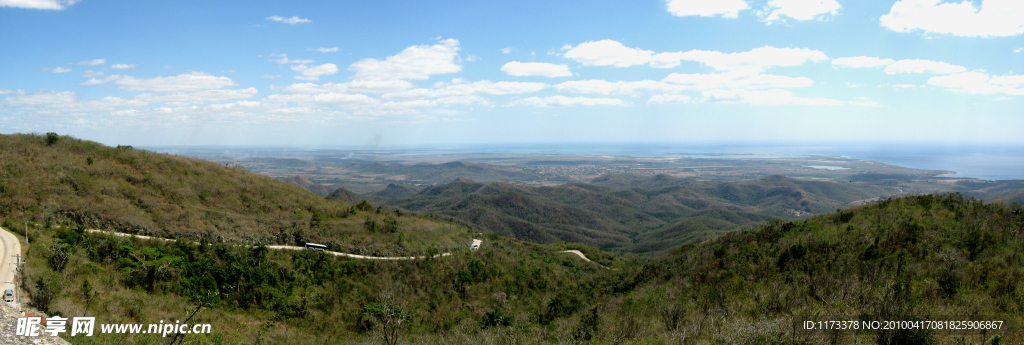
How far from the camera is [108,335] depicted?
12492 millimetres

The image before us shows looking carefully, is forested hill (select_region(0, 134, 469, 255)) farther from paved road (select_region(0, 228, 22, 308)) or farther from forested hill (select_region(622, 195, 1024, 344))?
forested hill (select_region(622, 195, 1024, 344))

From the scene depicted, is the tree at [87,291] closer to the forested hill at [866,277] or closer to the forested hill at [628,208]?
the forested hill at [866,277]

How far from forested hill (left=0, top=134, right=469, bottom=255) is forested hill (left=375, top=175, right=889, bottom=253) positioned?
204ft

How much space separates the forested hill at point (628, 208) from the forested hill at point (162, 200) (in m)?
62.1

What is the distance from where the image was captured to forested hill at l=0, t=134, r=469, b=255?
2414 cm

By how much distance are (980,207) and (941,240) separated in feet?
33.4

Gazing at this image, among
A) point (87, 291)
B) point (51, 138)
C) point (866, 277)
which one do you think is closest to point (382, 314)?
point (87, 291)

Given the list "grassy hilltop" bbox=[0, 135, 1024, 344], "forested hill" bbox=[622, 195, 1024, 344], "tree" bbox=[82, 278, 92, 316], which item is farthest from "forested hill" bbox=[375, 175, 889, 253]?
"tree" bbox=[82, 278, 92, 316]

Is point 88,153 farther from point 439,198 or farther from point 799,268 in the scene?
point 439,198

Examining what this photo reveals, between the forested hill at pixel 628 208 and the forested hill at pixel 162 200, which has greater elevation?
the forested hill at pixel 162 200

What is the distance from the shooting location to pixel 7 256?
1670cm

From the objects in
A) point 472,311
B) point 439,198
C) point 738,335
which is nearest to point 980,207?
point 738,335

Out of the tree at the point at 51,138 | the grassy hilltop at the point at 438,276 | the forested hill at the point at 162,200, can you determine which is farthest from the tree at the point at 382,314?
the tree at the point at 51,138

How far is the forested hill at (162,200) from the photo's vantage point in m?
24.1
